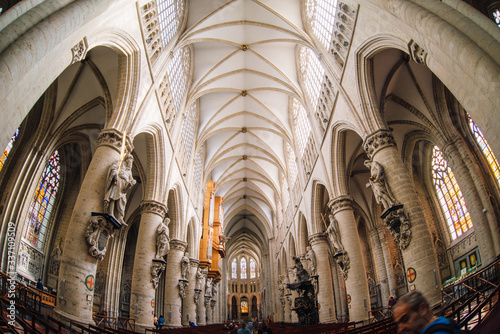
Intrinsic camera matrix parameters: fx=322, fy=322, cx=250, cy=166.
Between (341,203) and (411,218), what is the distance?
18.6 ft

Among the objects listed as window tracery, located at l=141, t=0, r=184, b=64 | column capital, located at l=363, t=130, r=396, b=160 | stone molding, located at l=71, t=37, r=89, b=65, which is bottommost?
column capital, located at l=363, t=130, r=396, b=160

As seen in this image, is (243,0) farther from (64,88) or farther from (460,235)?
(460,235)

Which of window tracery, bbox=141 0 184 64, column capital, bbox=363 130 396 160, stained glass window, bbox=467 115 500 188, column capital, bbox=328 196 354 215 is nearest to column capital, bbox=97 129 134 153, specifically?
window tracery, bbox=141 0 184 64

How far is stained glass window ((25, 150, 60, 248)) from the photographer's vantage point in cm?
1488

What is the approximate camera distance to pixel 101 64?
12812 mm

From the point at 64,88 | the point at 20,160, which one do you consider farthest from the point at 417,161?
the point at 20,160

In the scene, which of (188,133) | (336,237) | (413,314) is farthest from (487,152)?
(188,133)

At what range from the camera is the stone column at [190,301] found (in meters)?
22.4

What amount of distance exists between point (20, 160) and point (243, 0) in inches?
541

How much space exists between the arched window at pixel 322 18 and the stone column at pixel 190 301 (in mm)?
17688

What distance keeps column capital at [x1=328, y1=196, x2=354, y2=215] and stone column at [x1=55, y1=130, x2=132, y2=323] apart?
1028cm

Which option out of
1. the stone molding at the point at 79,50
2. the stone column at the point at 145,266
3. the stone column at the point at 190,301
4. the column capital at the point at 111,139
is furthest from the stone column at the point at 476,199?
the stone column at the point at 190,301

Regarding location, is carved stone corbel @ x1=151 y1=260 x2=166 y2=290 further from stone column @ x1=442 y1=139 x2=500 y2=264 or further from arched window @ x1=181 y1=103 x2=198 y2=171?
stone column @ x1=442 y1=139 x2=500 y2=264

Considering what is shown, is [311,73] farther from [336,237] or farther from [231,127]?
[231,127]
